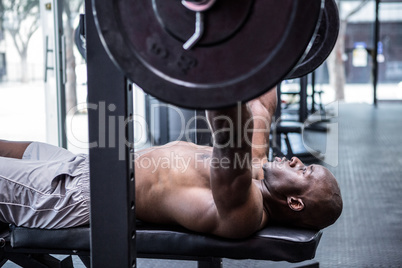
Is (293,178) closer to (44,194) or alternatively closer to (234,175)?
(234,175)

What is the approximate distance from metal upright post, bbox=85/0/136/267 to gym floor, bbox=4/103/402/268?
3.90 ft

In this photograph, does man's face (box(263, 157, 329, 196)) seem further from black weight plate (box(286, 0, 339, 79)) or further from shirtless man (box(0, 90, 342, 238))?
black weight plate (box(286, 0, 339, 79))

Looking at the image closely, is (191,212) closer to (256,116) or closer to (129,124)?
(129,124)

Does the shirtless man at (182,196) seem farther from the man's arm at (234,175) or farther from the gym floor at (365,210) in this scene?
the gym floor at (365,210)

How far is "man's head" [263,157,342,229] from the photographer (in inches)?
59.1

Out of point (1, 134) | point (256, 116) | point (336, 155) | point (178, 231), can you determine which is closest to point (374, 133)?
point (336, 155)

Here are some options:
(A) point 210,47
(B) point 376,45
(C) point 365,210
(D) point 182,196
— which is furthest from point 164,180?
(B) point 376,45

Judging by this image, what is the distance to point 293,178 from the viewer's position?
1528 millimetres

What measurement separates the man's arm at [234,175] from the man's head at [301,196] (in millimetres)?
144

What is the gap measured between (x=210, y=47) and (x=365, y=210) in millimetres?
2701

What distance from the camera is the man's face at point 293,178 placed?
1.51 metres

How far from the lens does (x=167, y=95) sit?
2.94 ft

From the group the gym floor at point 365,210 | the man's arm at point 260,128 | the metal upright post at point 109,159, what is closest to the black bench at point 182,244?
the metal upright post at point 109,159

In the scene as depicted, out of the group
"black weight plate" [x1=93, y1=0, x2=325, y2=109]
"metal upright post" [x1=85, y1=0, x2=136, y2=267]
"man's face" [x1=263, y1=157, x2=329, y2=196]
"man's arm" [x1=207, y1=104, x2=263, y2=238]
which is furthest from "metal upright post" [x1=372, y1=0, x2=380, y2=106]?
"black weight plate" [x1=93, y1=0, x2=325, y2=109]
